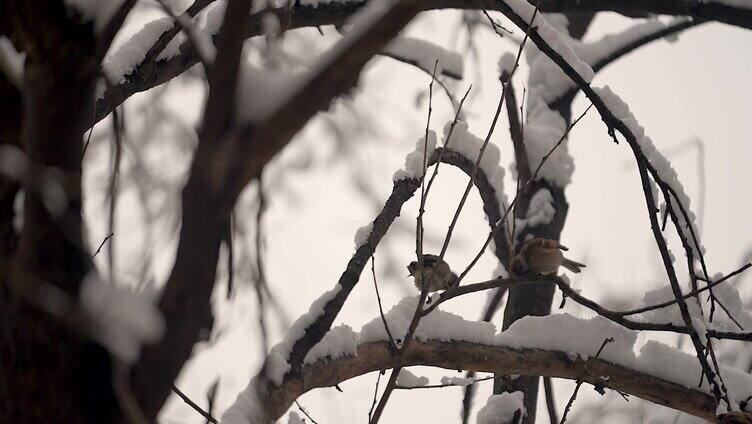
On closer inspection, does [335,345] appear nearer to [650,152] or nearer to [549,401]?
[650,152]

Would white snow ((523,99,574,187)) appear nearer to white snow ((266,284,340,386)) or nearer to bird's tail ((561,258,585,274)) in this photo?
bird's tail ((561,258,585,274))

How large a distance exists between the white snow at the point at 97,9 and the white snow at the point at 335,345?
1.37 m

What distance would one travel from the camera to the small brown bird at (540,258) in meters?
3.36

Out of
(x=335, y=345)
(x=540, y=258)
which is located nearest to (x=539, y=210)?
(x=540, y=258)

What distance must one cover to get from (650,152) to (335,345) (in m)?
1.54

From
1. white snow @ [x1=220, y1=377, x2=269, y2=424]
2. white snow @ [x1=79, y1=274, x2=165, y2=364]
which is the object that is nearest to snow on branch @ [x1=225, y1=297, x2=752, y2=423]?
white snow @ [x1=220, y1=377, x2=269, y2=424]

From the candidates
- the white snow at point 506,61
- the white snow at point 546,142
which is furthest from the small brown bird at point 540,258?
the white snow at point 506,61

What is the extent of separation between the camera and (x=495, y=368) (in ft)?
8.20

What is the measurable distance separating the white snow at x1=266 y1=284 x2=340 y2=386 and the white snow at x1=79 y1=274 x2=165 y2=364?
45.9 inches

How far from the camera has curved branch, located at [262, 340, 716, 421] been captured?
219 cm

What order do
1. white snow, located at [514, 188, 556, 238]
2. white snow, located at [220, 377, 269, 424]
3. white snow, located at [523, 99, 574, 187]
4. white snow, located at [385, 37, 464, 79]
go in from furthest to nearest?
white snow, located at [514, 188, 556, 238]
white snow, located at [523, 99, 574, 187]
white snow, located at [385, 37, 464, 79]
white snow, located at [220, 377, 269, 424]

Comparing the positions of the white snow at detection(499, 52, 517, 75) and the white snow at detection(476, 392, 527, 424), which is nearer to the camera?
the white snow at detection(476, 392, 527, 424)

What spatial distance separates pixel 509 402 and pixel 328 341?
102 centimetres

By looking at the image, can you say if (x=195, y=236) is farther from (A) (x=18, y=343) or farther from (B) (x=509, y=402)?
(B) (x=509, y=402)
